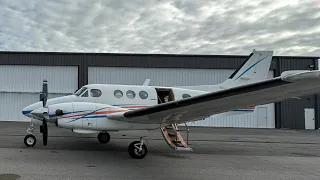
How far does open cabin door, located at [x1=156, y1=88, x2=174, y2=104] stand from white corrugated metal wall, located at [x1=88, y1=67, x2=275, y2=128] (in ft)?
50.1

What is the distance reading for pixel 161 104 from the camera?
24.3ft

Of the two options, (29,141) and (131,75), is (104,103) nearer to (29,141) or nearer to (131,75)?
(29,141)

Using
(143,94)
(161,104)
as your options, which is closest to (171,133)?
(143,94)

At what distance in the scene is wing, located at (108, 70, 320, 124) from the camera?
185 inches

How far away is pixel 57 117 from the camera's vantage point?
8922mm

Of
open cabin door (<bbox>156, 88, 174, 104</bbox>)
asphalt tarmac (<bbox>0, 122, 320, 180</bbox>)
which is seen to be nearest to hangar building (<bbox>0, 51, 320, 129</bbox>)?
open cabin door (<bbox>156, 88, 174, 104</bbox>)

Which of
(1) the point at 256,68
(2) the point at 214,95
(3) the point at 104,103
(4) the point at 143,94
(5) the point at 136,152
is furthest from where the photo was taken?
(1) the point at 256,68

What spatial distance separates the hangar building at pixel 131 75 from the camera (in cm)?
2750

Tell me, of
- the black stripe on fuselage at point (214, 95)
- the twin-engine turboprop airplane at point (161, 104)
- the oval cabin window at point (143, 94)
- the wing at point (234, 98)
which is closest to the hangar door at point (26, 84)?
the twin-engine turboprop airplane at point (161, 104)

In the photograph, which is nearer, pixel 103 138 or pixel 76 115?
pixel 76 115

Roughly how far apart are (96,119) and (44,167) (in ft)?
7.28

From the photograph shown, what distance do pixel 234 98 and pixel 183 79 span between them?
2225 cm

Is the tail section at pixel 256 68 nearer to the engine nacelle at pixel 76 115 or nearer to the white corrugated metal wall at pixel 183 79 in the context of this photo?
the engine nacelle at pixel 76 115

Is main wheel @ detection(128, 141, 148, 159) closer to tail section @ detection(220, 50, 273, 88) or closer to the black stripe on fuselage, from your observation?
the black stripe on fuselage
